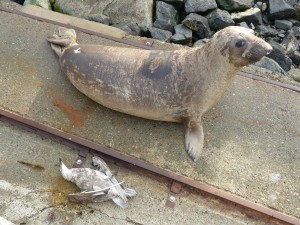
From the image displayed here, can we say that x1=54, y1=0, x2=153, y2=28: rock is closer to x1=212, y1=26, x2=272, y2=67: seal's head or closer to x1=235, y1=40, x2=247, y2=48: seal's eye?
x1=212, y1=26, x2=272, y2=67: seal's head

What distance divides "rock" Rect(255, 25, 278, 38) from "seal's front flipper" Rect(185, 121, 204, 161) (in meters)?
2.67

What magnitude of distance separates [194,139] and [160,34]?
1.93 meters

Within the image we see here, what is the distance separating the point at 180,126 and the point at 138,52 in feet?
2.88

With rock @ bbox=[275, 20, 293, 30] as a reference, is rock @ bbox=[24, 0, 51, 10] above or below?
above

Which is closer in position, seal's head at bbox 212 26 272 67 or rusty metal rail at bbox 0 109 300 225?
seal's head at bbox 212 26 272 67

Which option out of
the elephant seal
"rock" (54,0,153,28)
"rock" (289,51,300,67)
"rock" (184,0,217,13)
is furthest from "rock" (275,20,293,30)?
the elephant seal

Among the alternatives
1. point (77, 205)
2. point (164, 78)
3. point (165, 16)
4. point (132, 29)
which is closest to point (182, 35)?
point (165, 16)

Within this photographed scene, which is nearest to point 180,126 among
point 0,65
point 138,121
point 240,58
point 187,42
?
point 138,121

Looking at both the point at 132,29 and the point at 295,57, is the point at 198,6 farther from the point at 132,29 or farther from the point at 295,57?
the point at 295,57

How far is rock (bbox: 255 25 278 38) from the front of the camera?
19.5 feet

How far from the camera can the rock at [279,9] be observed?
6.17 metres

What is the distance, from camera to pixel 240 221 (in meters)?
3.60

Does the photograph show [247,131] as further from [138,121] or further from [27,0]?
[27,0]

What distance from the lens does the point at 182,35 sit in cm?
535
